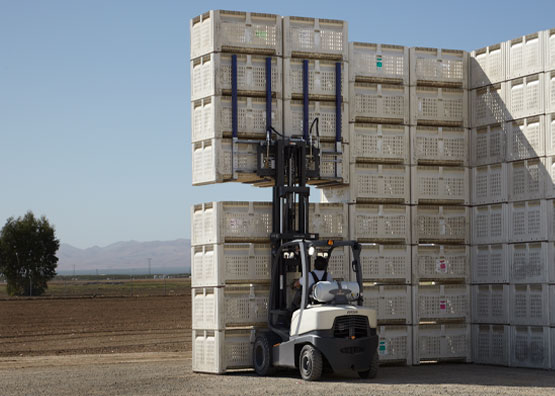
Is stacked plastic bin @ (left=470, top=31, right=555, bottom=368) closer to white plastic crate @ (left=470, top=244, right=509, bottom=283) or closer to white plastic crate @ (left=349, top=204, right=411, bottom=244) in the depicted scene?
white plastic crate @ (left=470, top=244, right=509, bottom=283)

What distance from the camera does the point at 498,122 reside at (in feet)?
61.8

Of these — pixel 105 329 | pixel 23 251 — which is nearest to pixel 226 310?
pixel 105 329

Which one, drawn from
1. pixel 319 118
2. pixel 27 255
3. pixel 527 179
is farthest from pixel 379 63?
pixel 27 255

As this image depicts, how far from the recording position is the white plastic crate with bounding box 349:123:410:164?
60.3 feet

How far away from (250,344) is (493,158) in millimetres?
5975

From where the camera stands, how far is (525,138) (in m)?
18.3

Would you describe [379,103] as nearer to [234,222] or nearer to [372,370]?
[234,222]

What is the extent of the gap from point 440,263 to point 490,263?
3.11ft

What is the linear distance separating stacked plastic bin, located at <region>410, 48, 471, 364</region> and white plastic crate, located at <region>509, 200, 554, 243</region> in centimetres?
110

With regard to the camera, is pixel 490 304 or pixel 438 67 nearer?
pixel 490 304

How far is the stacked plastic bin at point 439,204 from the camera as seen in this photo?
18.7 metres

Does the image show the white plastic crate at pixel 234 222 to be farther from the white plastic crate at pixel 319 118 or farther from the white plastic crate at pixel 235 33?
the white plastic crate at pixel 235 33

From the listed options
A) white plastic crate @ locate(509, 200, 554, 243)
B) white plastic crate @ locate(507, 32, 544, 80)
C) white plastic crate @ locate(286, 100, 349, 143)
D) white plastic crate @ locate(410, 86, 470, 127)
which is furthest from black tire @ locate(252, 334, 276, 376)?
white plastic crate @ locate(507, 32, 544, 80)

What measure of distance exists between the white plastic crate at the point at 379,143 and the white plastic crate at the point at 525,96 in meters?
2.02
